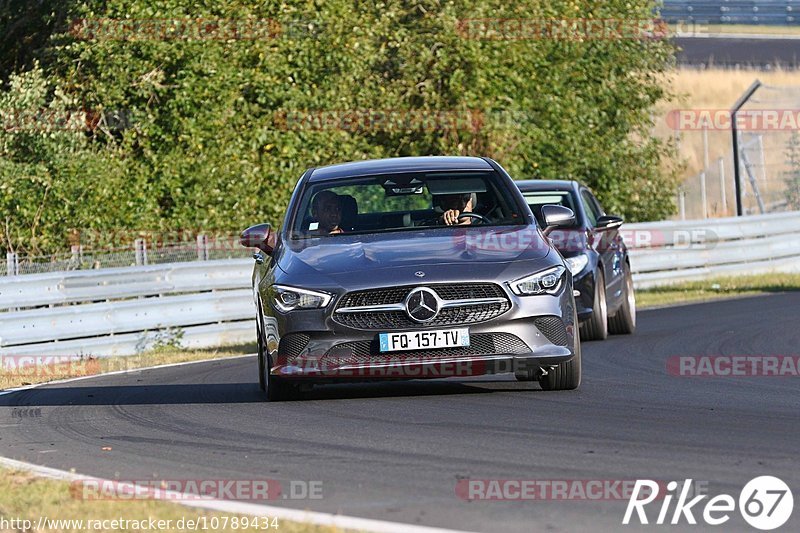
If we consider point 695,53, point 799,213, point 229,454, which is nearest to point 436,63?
point 799,213

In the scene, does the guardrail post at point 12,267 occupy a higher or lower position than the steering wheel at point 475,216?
lower

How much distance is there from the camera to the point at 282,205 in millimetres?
25078

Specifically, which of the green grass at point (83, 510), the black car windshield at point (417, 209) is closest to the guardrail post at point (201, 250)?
the black car windshield at point (417, 209)

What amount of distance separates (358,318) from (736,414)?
226cm

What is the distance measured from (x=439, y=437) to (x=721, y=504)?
2.33 m

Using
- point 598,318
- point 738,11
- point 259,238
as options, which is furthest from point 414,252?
point 738,11

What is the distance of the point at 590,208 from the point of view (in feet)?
51.7

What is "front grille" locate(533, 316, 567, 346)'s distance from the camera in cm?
921

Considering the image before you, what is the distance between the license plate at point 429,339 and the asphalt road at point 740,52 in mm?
46836

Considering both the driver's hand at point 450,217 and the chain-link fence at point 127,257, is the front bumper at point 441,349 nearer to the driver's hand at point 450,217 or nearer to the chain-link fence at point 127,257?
the driver's hand at point 450,217

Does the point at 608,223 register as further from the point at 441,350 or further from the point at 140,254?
the point at 140,254

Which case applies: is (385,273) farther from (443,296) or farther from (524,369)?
(524,369)

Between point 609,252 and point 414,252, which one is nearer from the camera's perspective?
point 414,252

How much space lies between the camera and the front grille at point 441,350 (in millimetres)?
9094
